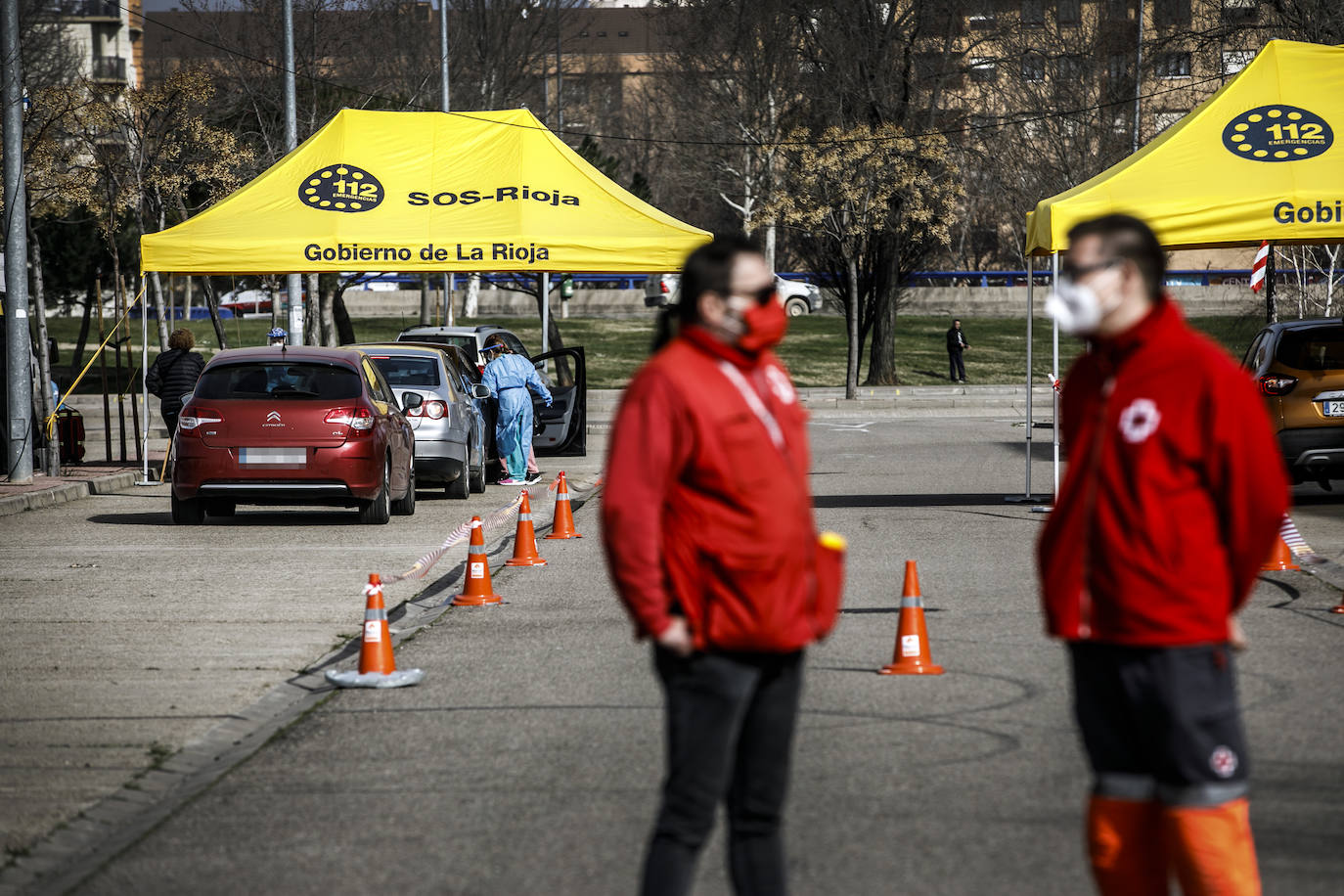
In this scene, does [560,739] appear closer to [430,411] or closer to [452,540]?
[452,540]

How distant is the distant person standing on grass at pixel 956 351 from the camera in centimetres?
4166

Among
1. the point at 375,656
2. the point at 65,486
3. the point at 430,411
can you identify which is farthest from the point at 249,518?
the point at 375,656

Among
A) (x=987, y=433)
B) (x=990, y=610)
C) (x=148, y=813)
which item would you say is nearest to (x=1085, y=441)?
(x=148, y=813)

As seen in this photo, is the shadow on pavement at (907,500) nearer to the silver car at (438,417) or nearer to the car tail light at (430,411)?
the silver car at (438,417)

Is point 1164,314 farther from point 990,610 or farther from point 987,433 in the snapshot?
point 987,433

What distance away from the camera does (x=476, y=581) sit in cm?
1041

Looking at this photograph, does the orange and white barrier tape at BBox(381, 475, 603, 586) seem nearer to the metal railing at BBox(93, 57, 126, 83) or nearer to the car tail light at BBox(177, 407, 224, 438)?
the car tail light at BBox(177, 407, 224, 438)

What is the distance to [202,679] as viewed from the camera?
8.09 meters

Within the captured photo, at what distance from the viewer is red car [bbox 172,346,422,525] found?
14.9 m

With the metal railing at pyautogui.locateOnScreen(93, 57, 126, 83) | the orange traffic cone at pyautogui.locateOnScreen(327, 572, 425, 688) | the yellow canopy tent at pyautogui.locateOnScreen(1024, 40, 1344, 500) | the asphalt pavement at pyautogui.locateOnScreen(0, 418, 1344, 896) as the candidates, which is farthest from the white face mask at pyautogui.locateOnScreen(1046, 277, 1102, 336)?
the metal railing at pyautogui.locateOnScreen(93, 57, 126, 83)

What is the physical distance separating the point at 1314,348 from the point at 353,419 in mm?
8496

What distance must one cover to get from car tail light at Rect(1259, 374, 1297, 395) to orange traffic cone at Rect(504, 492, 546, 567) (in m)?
7.00

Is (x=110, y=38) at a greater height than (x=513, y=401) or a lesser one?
greater

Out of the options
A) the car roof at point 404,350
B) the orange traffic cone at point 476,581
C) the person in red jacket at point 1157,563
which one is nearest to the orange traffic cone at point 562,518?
the orange traffic cone at point 476,581
